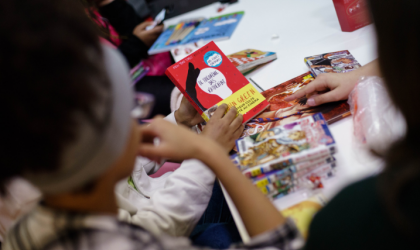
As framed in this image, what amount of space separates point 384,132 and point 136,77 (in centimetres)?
147

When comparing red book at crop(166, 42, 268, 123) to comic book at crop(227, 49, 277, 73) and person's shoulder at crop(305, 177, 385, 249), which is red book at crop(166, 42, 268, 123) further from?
person's shoulder at crop(305, 177, 385, 249)

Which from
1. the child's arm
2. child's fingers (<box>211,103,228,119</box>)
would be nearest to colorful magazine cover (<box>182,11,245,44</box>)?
child's fingers (<box>211,103,228,119</box>)

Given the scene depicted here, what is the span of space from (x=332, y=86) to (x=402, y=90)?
1.59ft

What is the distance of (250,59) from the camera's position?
1165 mm

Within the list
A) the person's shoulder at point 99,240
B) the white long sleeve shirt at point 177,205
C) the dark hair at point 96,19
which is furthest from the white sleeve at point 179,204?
the dark hair at point 96,19

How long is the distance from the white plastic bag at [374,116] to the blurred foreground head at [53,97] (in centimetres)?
57

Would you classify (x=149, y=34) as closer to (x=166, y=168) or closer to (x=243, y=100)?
(x=166, y=168)

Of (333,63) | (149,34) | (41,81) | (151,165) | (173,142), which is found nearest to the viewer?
(41,81)

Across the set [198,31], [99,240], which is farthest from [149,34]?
[99,240]

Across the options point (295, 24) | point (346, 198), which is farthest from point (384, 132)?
point (295, 24)

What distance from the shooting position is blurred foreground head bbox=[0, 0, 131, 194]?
381 millimetres

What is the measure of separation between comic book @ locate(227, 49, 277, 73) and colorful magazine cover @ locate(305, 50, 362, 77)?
0.17 metres

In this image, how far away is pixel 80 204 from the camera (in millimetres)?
494

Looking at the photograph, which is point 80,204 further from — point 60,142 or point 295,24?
point 295,24
